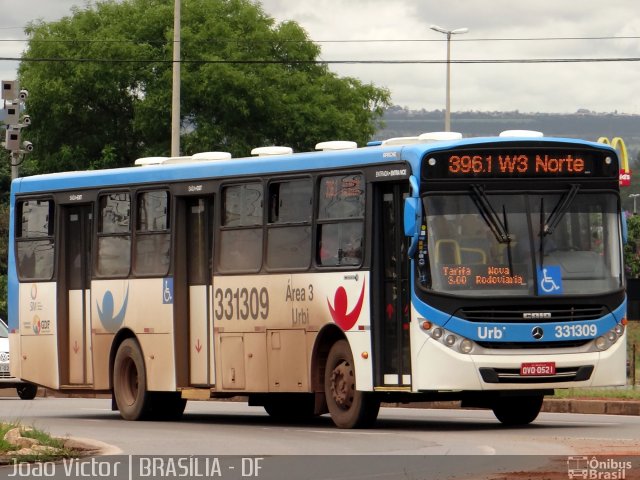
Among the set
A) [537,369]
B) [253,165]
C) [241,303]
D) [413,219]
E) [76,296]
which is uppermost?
[253,165]

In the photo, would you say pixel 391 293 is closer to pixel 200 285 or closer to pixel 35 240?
pixel 200 285

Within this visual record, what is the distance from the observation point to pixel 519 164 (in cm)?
1970

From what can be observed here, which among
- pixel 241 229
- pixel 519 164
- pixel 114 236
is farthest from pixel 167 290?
pixel 519 164

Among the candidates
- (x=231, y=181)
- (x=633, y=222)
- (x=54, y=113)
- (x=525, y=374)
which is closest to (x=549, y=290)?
(x=525, y=374)

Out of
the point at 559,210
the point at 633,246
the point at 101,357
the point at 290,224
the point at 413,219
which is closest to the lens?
the point at 413,219

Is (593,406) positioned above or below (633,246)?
below

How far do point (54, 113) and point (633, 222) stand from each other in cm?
3985

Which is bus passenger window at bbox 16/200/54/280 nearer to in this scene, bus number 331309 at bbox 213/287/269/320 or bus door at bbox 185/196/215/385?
bus door at bbox 185/196/215/385

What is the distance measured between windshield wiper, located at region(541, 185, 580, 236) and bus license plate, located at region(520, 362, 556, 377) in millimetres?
1366

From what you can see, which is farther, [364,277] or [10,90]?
[10,90]

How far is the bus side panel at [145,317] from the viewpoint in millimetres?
23109

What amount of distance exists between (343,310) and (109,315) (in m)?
5.08

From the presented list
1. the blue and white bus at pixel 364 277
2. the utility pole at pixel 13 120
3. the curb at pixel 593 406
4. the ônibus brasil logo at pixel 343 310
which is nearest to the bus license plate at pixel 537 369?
the blue and white bus at pixel 364 277

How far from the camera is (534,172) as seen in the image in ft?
64.7
